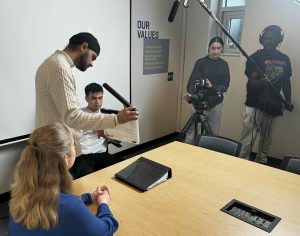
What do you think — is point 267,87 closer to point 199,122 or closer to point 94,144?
point 199,122

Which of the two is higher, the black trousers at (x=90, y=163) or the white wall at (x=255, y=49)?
the white wall at (x=255, y=49)

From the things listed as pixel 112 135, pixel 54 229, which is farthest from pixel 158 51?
pixel 54 229

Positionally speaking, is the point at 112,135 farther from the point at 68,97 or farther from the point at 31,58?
the point at 31,58

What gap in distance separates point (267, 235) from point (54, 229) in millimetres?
879

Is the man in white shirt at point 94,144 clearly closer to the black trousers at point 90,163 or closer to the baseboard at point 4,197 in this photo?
the black trousers at point 90,163

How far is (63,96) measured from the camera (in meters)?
1.67

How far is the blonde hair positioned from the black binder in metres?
0.60

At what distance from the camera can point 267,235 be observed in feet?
3.90

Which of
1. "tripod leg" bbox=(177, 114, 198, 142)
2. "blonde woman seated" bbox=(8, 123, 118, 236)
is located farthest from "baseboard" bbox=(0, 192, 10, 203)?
"tripod leg" bbox=(177, 114, 198, 142)

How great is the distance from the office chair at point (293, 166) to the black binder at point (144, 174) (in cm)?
91

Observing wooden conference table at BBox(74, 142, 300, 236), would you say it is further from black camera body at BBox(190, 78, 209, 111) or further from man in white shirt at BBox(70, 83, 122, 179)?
black camera body at BBox(190, 78, 209, 111)

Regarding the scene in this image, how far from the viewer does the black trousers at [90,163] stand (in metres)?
2.40

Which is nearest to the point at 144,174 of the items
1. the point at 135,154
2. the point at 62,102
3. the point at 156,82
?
the point at 62,102

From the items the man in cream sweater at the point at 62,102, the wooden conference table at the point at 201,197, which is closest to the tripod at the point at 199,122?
the wooden conference table at the point at 201,197
